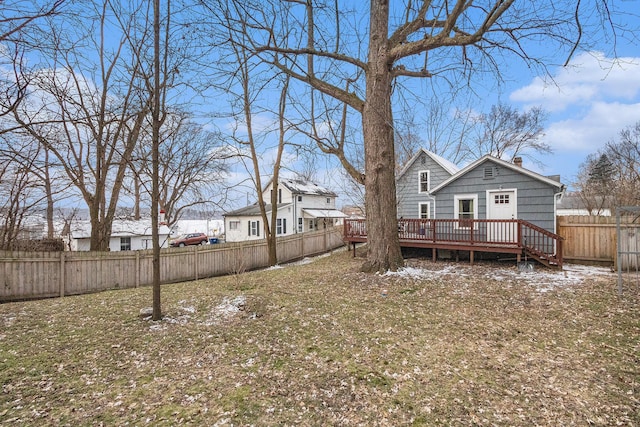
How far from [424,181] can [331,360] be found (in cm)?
1519

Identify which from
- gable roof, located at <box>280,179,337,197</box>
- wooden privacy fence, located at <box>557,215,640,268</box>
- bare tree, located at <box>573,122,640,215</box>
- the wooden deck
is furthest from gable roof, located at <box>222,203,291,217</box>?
bare tree, located at <box>573,122,640,215</box>

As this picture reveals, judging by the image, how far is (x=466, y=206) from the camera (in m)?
12.3

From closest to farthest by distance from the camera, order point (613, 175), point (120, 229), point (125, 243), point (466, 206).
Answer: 1. point (466, 206)
2. point (120, 229)
3. point (125, 243)
4. point (613, 175)

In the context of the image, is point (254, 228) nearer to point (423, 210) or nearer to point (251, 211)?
point (251, 211)

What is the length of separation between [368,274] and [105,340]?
5.61 metres

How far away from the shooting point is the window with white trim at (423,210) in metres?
17.2

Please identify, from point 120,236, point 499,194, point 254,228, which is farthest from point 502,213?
point 120,236

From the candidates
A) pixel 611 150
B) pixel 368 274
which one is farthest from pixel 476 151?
pixel 368 274

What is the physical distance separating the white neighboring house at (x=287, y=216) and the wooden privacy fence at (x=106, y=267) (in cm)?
1136

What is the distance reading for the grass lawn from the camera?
2734mm

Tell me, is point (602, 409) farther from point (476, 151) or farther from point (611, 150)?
point (611, 150)

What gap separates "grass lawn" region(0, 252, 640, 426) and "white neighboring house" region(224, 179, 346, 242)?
1869 cm

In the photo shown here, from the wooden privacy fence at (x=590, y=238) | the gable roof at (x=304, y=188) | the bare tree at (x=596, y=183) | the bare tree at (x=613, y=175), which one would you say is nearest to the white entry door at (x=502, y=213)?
the wooden privacy fence at (x=590, y=238)

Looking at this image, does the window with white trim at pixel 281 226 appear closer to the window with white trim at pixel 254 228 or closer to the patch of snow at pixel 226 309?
the window with white trim at pixel 254 228
